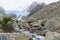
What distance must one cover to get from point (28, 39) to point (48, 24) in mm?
15954

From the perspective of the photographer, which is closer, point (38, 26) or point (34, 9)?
point (38, 26)

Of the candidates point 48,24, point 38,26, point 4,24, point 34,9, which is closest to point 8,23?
point 4,24

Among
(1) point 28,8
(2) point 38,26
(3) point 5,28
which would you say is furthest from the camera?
(1) point 28,8

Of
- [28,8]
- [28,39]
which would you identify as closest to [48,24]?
[28,39]

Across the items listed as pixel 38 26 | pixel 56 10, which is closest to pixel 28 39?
pixel 38 26

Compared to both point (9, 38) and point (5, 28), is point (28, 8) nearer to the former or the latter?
point (5, 28)

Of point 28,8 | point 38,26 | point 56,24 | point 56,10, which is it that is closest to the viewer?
point 56,24

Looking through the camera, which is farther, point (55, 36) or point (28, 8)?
point (28, 8)

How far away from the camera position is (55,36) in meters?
15.9

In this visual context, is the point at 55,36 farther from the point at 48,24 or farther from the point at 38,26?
the point at 38,26

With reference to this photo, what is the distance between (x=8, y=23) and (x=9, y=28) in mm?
1024

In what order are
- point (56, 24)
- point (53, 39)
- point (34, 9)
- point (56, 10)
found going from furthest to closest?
point (34, 9)
point (56, 10)
point (56, 24)
point (53, 39)

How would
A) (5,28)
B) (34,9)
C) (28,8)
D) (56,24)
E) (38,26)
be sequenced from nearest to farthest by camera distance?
1. (5,28)
2. (56,24)
3. (38,26)
4. (34,9)
5. (28,8)

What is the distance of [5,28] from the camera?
28.4 metres
